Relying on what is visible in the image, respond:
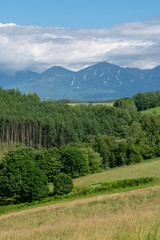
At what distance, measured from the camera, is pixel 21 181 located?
4812 centimetres

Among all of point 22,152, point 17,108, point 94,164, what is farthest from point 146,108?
point 22,152

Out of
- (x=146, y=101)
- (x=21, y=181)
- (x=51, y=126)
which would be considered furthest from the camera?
(x=146, y=101)

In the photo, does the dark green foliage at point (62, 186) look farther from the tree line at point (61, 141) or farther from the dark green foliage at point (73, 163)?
the dark green foliage at point (73, 163)

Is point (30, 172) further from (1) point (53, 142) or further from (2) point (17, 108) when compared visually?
(2) point (17, 108)

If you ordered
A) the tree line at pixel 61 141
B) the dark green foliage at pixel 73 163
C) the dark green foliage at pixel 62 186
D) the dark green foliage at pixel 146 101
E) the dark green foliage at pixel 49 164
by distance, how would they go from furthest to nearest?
the dark green foliage at pixel 146 101
the dark green foliage at pixel 73 163
the dark green foliage at pixel 49 164
the tree line at pixel 61 141
the dark green foliage at pixel 62 186

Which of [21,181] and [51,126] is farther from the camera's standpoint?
[51,126]

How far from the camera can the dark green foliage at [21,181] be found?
47.8 m

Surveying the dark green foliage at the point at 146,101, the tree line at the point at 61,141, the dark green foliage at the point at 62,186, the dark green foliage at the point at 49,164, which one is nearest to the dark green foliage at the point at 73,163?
the tree line at the point at 61,141

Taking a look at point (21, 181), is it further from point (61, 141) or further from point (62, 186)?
point (61, 141)

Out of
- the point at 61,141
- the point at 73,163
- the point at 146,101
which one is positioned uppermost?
the point at 146,101

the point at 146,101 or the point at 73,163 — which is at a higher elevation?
the point at 146,101

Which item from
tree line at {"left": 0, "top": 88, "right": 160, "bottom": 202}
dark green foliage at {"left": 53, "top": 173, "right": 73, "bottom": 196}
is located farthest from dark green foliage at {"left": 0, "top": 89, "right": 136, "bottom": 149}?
dark green foliage at {"left": 53, "top": 173, "right": 73, "bottom": 196}

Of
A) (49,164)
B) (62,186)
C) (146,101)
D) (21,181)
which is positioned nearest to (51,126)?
(49,164)

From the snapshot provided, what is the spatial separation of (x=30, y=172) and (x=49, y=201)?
755 cm
